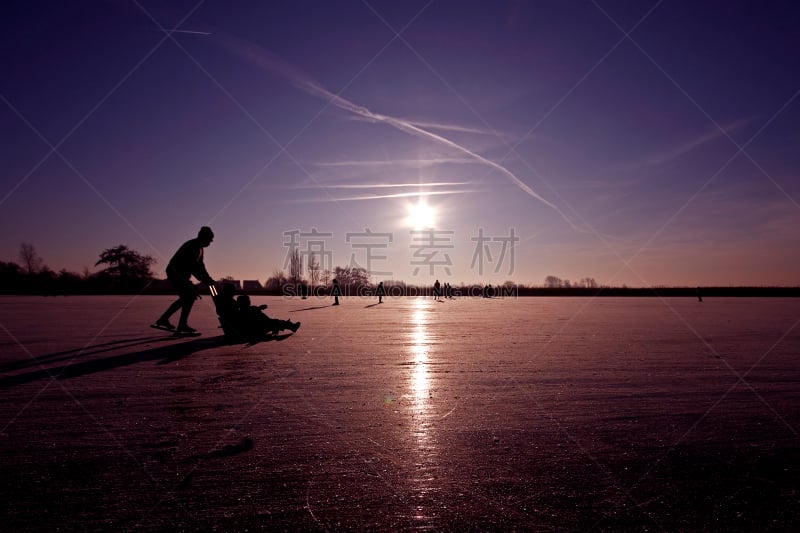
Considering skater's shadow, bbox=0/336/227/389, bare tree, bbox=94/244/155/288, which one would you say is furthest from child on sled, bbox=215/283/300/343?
bare tree, bbox=94/244/155/288

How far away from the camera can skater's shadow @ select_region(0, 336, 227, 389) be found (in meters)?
5.94

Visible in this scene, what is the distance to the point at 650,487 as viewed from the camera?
2705 millimetres

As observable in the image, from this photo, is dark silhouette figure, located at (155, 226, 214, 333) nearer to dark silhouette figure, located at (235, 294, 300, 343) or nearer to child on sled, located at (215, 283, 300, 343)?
child on sled, located at (215, 283, 300, 343)

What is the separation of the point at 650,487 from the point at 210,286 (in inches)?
399

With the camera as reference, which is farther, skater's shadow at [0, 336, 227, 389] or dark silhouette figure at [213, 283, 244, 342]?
dark silhouette figure at [213, 283, 244, 342]

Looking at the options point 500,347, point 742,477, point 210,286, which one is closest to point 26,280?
point 210,286

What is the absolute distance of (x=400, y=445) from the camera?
3.42 m

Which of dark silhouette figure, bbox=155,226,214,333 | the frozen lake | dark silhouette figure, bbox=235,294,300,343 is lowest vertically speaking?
the frozen lake

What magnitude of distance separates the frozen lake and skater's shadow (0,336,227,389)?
65 mm

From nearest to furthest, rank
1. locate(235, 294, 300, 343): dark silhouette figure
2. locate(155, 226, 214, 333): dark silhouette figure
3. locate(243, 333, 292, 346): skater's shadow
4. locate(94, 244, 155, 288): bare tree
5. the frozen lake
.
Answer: the frozen lake
locate(243, 333, 292, 346): skater's shadow
locate(235, 294, 300, 343): dark silhouette figure
locate(155, 226, 214, 333): dark silhouette figure
locate(94, 244, 155, 288): bare tree

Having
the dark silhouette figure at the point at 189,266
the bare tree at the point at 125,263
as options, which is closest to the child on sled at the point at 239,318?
the dark silhouette figure at the point at 189,266

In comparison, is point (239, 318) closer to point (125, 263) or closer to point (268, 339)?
point (268, 339)

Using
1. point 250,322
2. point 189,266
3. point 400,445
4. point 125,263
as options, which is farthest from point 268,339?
point 125,263

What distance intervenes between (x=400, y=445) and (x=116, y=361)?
18.4 feet
